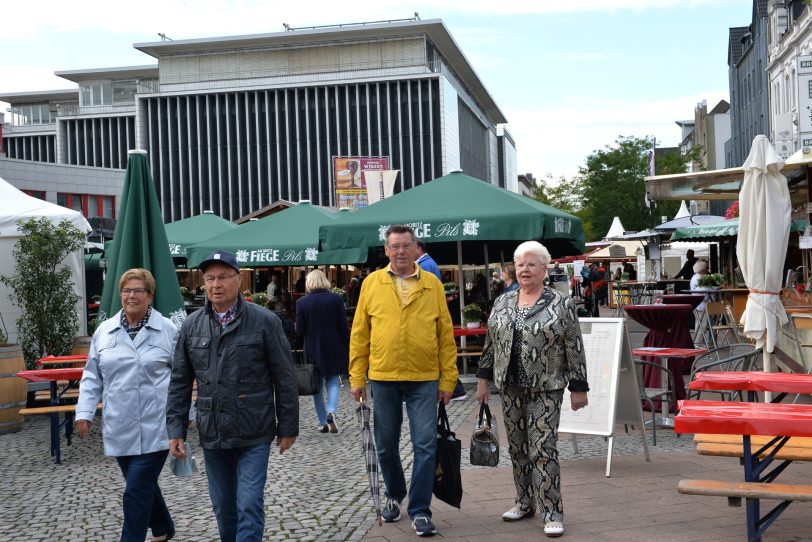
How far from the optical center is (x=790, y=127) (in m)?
16.4

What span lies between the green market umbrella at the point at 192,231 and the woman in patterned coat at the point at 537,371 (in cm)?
1400

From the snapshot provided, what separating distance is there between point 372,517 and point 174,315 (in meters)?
4.50

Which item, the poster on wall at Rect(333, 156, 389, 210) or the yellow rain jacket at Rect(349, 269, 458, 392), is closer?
the yellow rain jacket at Rect(349, 269, 458, 392)

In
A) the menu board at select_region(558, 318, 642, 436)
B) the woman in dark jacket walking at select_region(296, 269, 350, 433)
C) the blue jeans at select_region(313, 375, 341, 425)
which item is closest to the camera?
the menu board at select_region(558, 318, 642, 436)

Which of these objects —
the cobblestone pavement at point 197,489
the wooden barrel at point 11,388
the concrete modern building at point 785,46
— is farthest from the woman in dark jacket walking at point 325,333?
the concrete modern building at point 785,46

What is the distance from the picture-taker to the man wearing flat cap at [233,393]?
4.59 m

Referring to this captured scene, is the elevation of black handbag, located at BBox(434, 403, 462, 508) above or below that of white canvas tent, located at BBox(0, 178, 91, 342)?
below

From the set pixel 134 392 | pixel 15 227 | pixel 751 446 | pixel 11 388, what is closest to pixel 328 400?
pixel 11 388

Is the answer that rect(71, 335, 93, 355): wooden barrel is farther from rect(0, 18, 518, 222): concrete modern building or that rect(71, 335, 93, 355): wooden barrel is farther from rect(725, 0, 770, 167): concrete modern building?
rect(0, 18, 518, 222): concrete modern building

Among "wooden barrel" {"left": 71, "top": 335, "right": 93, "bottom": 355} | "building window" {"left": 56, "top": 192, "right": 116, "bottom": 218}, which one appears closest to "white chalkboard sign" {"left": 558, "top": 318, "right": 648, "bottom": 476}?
"wooden barrel" {"left": 71, "top": 335, "right": 93, "bottom": 355}

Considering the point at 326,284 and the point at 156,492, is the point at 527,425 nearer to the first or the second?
the point at 156,492

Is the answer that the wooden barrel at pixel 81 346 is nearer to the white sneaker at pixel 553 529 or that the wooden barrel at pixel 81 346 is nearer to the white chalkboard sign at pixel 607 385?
the white chalkboard sign at pixel 607 385

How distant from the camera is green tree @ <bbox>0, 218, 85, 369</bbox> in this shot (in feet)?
38.7

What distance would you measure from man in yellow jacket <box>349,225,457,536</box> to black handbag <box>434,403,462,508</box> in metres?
0.13
